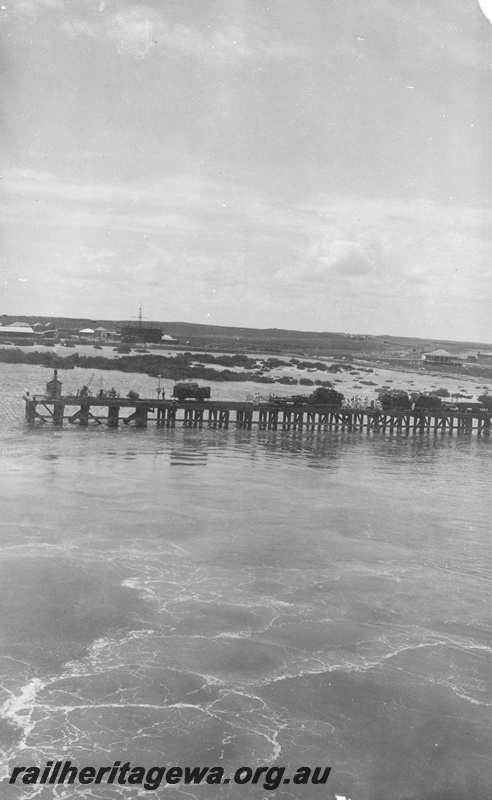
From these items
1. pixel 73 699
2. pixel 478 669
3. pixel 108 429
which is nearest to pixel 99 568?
pixel 73 699

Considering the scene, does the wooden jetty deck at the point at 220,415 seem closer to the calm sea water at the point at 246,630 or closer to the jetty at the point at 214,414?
the jetty at the point at 214,414

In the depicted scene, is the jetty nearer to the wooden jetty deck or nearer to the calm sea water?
the wooden jetty deck

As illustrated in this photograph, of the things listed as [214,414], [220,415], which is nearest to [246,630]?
[214,414]

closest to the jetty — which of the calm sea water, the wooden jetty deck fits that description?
the wooden jetty deck

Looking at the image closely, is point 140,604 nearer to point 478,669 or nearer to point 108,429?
point 478,669

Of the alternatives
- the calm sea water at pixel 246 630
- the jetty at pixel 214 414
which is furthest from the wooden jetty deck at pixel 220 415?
the calm sea water at pixel 246 630

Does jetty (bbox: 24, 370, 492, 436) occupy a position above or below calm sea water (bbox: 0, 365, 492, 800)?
above

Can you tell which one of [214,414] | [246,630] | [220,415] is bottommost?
[246,630]

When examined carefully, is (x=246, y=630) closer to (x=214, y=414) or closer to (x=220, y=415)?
(x=214, y=414)
